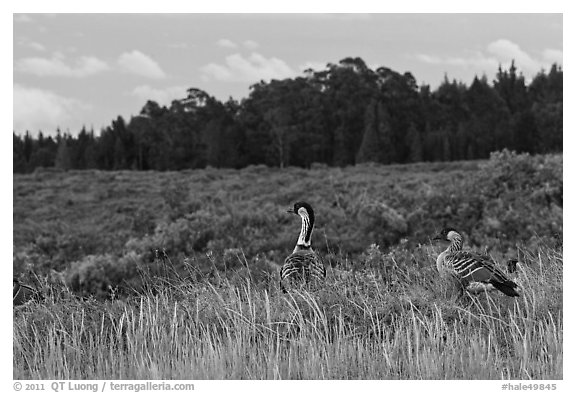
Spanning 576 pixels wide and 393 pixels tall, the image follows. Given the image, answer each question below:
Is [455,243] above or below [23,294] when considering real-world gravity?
above

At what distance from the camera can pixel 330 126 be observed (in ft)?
152

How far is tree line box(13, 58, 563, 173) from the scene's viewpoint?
44.0m

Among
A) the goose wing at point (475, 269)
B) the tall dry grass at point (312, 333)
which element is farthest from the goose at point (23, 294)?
the goose wing at point (475, 269)

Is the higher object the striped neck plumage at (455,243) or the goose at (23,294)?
the striped neck plumage at (455,243)

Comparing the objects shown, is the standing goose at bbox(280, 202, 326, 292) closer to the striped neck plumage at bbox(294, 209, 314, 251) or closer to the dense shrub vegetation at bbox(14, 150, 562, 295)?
the striped neck plumage at bbox(294, 209, 314, 251)

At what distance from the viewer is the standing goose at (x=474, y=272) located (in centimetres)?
616

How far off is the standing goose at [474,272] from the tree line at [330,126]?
123ft

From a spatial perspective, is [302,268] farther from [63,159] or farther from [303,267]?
[63,159]

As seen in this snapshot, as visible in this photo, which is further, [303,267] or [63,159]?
[63,159]

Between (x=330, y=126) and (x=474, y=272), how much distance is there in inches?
1589

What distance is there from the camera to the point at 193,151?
4922cm

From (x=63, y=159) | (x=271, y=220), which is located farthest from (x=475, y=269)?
(x=63, y=159)

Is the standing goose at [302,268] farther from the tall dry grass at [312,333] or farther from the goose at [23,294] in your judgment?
the goose at [23,294]
